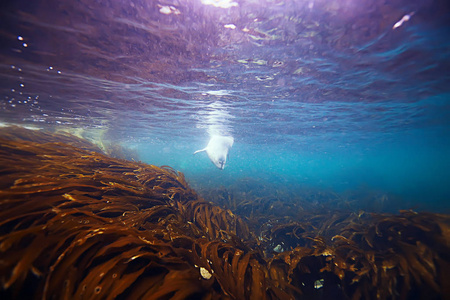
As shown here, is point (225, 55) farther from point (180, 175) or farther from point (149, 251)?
point (149, 251)

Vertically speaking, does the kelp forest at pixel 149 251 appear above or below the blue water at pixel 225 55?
below

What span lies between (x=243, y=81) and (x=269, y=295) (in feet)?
26.0

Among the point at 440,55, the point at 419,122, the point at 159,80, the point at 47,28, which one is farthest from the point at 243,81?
the point at 419,122

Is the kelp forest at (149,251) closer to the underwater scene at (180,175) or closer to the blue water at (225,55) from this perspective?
the underwater scene at (180,175)

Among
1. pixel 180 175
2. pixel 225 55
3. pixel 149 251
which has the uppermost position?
pixel 225 55

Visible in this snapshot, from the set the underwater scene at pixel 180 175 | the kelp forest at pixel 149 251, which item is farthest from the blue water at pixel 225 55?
the kelp forest at pixel 149 251

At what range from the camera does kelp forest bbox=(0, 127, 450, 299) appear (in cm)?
180

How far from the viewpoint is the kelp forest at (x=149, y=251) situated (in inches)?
70.8

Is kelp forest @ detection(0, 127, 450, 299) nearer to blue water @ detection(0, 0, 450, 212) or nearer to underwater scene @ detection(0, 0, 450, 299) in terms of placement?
underwater scene @ detection(0, 0, 450, 299)

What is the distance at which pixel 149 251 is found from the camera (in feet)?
7.73

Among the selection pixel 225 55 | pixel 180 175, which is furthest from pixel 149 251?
pixel 225 55

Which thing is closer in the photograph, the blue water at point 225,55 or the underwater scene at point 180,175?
the underwater scene at point 180,175

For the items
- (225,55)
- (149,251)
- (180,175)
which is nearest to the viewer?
(149,251)

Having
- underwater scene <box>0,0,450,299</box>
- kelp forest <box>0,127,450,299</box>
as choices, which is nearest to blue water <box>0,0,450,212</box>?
underwater scene <box>0,0,450,299</box>
